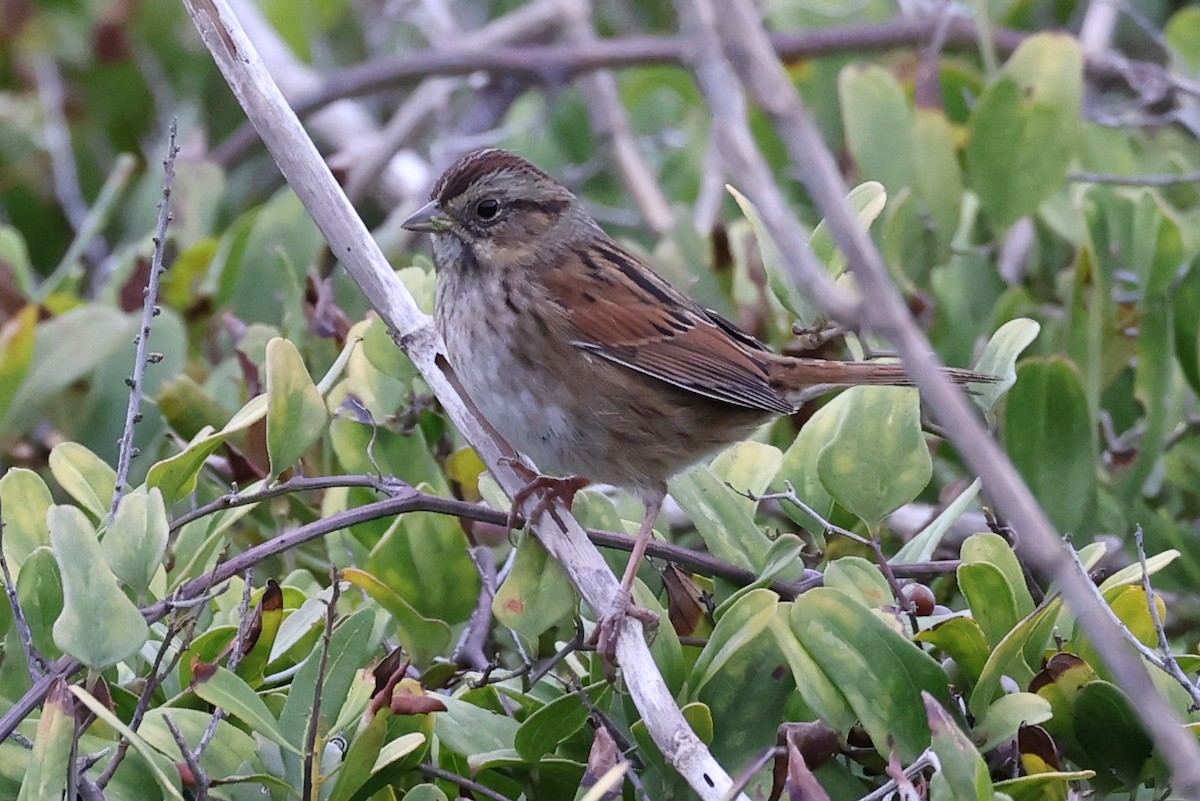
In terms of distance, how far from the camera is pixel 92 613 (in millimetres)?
1635

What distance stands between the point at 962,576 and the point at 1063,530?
31.0 inches

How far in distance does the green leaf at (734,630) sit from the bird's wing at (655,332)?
1.03 meters

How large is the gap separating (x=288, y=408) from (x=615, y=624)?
526 mm

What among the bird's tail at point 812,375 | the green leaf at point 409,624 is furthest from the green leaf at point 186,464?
the bird's tail at point 812,375

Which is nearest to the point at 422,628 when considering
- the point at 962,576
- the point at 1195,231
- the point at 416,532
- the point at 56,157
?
the point at 416,532

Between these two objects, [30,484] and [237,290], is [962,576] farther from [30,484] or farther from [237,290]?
[237,290]

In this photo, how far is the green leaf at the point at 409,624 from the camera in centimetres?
203

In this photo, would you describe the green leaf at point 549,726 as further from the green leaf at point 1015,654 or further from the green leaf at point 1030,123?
the green leaf at point 1030,123

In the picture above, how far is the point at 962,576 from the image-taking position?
1.87 metres

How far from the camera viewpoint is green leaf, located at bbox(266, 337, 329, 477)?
6.53ft

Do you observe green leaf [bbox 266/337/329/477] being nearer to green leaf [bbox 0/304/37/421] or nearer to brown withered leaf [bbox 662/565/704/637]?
brown withered leaf [bbox 662/565/704/637]

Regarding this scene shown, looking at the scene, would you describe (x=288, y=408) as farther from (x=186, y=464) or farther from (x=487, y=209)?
(x=487, y=209)

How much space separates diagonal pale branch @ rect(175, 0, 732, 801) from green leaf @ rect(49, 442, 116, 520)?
471mm

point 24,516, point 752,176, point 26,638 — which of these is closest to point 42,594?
point 26,638
